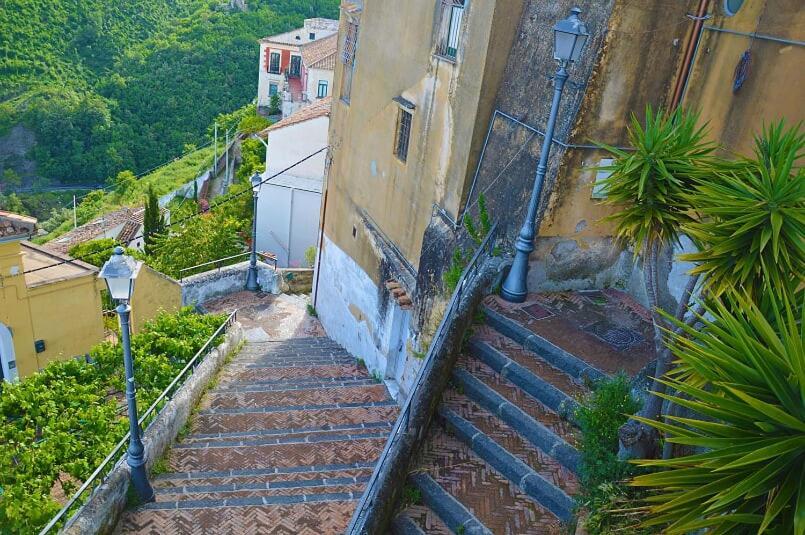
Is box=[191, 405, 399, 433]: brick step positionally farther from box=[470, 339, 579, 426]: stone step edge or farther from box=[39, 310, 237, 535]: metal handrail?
box=[470, 339, 579, 426]: stone step edge

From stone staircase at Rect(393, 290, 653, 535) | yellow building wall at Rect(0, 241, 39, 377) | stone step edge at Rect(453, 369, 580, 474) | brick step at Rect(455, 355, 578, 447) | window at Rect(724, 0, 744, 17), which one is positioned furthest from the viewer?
yellow building wall at Rect(0, 241, 39, 377)

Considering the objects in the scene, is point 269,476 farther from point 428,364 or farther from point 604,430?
point 604,430

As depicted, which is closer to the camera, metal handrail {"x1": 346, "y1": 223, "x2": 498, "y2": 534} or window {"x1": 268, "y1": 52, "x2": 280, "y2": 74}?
metal handrail {"x1": 346, "y1": 223, "x2": 498, "y2": 534}

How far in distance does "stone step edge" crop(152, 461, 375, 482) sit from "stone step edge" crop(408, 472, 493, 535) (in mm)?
2832

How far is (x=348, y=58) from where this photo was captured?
52.5ft

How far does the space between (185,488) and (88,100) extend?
52388 millimetres

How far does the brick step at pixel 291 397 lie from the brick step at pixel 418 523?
207 inches

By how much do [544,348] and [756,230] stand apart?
3270 mm

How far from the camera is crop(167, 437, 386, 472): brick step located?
30.2ft

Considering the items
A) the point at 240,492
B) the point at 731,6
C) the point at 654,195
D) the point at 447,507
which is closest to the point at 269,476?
the point at 240,492

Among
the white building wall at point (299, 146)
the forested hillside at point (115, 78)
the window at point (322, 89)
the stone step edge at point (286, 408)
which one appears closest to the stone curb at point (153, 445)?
the stone step edge at point (286, 408)

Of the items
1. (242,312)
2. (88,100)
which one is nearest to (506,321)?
(242,312)

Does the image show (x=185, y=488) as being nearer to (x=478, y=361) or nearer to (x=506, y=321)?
(x=478, y=361)

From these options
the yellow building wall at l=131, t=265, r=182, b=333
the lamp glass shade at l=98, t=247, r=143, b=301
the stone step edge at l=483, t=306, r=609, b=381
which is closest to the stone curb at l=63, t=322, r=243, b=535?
the lamp glass shade at l=98, t=247, r=143, b=301
